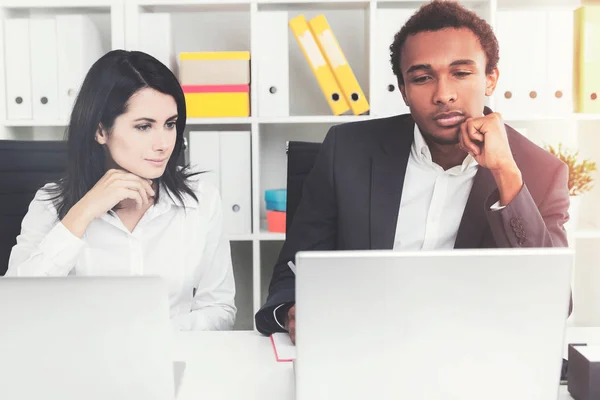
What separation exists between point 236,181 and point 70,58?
2.28 ft

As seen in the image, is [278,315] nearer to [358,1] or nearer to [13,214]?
[13,214]

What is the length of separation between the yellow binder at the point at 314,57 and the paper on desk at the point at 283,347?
1.15 meters

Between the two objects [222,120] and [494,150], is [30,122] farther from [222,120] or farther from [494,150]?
[494,150]

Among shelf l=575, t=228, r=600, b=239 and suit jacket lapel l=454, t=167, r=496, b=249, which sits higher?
suit jacket lapel l=454, t=167, r=496, b=249

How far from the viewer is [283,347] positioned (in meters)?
1.10

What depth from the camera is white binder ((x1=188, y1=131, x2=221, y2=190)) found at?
2141mm

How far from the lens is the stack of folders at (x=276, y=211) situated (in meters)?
2.20

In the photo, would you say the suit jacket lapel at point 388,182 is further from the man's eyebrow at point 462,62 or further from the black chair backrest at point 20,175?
the black chair backrest at point 20,175

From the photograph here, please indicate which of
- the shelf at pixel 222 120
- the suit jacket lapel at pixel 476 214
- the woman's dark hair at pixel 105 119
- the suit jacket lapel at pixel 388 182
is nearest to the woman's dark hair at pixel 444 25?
the suit jacket lapel at pixel 388 182

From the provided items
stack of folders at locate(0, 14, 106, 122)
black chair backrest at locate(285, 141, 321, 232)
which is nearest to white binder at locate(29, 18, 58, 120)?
stack of folders at locate(0, 14, 106, 122)

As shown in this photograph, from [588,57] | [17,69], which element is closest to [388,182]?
[588,57]

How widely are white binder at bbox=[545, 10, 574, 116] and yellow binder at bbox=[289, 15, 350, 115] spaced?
73cm

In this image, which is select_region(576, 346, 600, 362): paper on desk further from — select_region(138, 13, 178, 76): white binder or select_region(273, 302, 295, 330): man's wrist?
select_region(138, 13, 178, 76): white binder

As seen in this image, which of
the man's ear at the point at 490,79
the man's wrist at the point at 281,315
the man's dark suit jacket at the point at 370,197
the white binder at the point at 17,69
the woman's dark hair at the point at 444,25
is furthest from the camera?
the white binder at the point at 17,69
